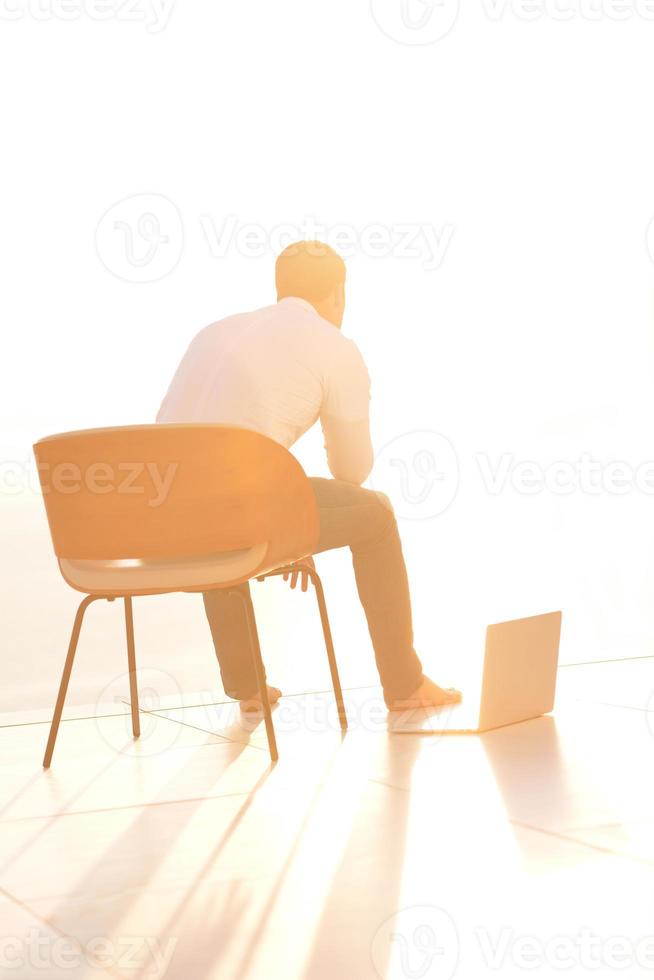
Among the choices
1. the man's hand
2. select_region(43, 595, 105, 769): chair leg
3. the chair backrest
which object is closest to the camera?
the chair backrest

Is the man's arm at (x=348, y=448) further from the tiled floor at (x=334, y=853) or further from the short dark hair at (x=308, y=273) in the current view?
the tiled floor at (x=334, y=853)

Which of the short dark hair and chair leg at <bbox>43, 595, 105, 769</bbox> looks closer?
chair leg at <bbox>43, 595, 105, 769</bbox>

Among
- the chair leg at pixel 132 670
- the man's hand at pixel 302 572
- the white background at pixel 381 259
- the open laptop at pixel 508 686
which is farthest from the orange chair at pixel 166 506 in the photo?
the white background at pixel 381 259

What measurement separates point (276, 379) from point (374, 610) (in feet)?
1.69

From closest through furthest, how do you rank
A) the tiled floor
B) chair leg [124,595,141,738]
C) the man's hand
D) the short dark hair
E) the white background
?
the tiled floor < the man's hand < chair leg [124,595,141,738] < the short dark hair < the white background

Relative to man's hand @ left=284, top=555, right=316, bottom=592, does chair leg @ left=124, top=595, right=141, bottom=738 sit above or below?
below

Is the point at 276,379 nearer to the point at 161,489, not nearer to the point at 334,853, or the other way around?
the point at 161,489

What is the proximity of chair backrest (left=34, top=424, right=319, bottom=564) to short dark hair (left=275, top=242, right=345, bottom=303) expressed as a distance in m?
0.51

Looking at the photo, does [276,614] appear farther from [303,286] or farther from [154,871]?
[154,871]

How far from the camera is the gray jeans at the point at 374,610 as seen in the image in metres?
2.35

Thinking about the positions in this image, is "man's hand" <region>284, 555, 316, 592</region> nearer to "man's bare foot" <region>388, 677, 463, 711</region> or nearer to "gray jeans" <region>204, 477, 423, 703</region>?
"gray jeans" <region>204, 477, 423, 703</region>

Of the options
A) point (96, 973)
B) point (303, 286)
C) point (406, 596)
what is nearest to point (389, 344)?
point (303, 286)

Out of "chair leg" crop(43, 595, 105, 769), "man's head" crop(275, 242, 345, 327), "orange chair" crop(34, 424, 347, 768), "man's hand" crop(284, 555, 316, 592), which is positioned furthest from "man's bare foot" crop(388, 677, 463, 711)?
"man's head" crop(275, 242, 345, 327)

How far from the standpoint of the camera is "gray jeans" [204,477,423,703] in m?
2.35
